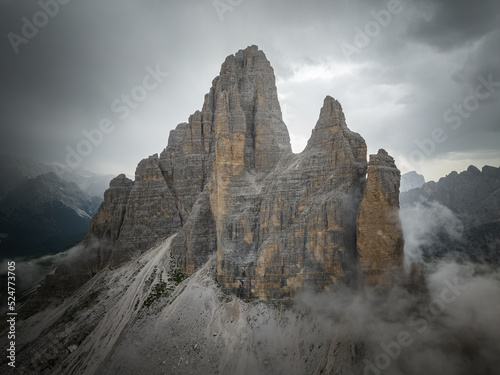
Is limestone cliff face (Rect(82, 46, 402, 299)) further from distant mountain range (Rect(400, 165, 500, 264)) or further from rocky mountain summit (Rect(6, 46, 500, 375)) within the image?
distant mountain range (Rect(400, 165, 500, 264))

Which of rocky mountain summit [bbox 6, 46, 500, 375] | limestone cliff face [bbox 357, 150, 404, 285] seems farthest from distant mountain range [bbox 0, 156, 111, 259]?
limestone cliff face [bbox 357, 150, 404, 285]

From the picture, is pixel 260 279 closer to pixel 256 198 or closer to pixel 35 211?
pixel 256 198

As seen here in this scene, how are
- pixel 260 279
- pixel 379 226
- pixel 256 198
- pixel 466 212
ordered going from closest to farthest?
pixel 379 226
pixel 260 279
pixel 256 198
pixel 466 212

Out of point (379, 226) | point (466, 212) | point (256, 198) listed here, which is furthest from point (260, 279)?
point (466, 212)

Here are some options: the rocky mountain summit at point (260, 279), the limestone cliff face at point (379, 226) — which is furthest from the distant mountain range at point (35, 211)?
the limestone cliff face at point (379, 226)

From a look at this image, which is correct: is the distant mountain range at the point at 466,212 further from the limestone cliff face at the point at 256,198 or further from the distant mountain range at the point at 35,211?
the distant mountain range at the point at 35,211
